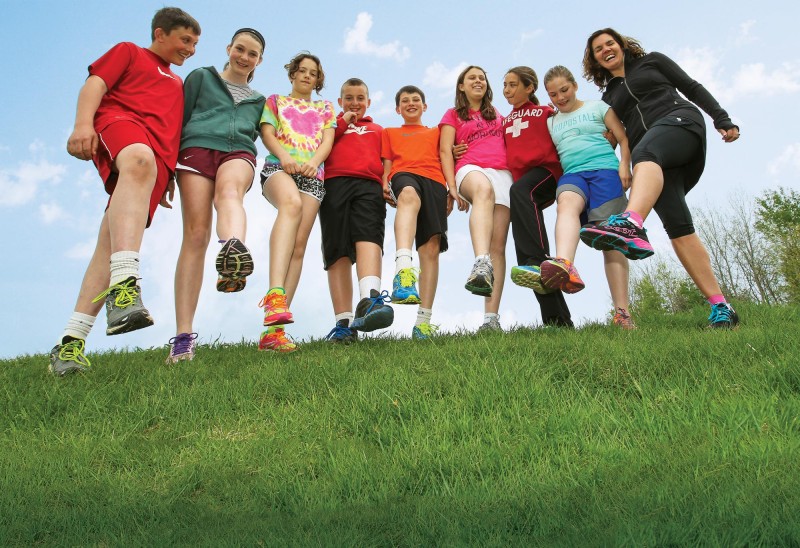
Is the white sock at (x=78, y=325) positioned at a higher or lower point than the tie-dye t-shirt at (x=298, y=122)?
lower

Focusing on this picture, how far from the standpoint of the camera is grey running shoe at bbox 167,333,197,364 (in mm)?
5292

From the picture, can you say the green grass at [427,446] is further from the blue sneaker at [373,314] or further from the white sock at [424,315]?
the white sock at [424,315]

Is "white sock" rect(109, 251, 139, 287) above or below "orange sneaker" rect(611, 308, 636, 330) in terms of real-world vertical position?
above

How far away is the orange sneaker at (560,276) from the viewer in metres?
4.97

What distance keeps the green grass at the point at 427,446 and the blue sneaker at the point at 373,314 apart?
8.9 inches

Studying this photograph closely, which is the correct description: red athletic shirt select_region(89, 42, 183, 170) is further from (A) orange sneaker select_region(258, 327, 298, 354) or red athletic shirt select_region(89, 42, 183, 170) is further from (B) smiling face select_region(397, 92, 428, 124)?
(B) smiling face select_region(397, 92, 428, 124)

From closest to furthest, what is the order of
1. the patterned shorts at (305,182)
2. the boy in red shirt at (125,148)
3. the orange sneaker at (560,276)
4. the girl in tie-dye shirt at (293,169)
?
the boy in red shirt at (125,148), the orange sneaker at (560,276), the girl in tie-dye shirt at (293,169), the patterned shorts at (305,182)

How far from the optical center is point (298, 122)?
19.6 feet

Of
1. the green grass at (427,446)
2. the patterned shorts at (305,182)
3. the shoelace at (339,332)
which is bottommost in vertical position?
the green grass at (427,446)

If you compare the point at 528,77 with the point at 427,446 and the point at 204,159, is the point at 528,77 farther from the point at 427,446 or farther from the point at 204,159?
the point at 427,446

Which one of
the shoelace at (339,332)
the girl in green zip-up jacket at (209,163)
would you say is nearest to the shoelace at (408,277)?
the shoelace at (339,332)

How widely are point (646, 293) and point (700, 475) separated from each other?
29.5 meters

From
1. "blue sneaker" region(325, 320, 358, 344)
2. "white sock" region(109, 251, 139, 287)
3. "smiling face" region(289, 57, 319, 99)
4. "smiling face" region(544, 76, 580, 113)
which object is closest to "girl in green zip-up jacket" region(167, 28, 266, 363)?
"smiling face" region(289, 57, 319, 99)

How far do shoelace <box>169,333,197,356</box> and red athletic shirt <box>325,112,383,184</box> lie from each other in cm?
187
